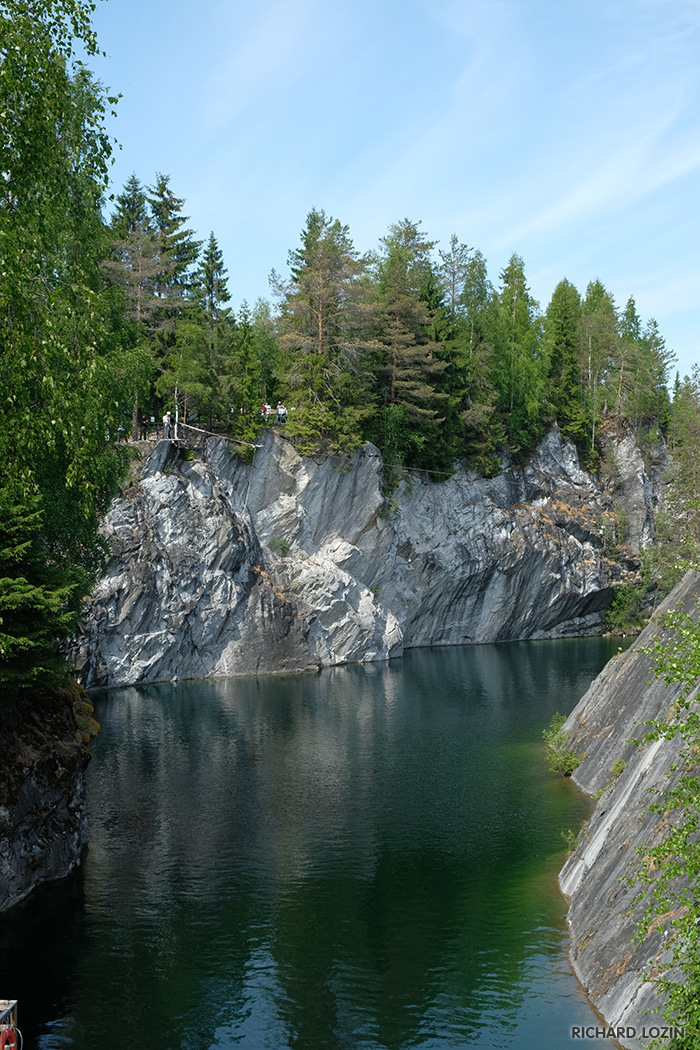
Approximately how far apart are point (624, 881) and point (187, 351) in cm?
5055

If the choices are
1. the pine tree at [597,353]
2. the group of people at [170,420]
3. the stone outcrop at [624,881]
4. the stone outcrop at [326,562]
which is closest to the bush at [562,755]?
the stone outcrop at [624,881]

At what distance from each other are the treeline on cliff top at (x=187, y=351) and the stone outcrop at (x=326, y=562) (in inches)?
133

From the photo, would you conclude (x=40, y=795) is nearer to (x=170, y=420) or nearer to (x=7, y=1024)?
(x=7, y=1024)

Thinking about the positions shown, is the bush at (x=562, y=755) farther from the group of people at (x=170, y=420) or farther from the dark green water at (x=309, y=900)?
the group of people at (x=170, y=420)

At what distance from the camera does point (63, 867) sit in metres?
25.0

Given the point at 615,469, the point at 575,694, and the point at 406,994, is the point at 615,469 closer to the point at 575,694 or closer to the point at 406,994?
the point at 575,694

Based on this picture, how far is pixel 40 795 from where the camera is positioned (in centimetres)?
2459

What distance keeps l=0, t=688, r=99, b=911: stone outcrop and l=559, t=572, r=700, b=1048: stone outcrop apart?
14.6 metres

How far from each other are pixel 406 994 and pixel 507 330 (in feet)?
260

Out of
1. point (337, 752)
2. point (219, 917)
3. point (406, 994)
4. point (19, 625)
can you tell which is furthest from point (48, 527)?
point (337, 752)

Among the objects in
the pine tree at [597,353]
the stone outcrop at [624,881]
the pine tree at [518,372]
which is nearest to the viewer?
the stone outcrop at [624,881]

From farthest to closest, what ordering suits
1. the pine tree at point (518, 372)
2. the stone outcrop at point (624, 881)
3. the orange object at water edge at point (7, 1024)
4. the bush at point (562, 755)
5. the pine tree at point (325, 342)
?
the pine tree at point (518, 372), the pine tree at point (325, 342), the bush at point (562, 755), the stone outcrop at point (624, 881), the orange object at water edge at point (7, 1024)

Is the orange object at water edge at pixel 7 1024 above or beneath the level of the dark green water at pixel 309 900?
above

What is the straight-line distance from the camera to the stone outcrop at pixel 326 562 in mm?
58500
